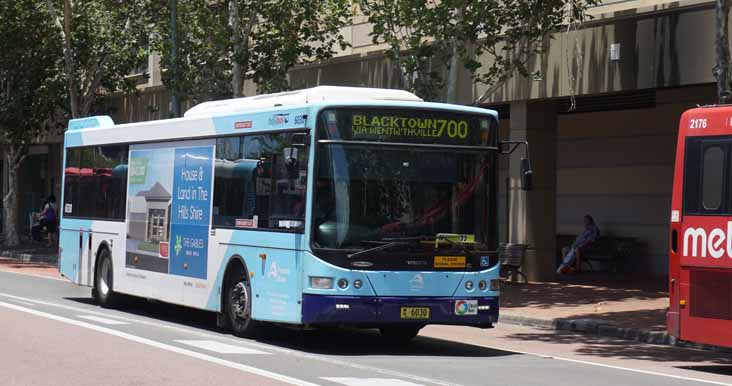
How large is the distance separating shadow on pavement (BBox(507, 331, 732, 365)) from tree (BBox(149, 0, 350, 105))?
42.8 feet

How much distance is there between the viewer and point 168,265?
19016 millimetres

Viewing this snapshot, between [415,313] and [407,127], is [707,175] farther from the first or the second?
[415,313]

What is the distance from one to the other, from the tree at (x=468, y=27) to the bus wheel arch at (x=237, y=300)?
9457 millimetres

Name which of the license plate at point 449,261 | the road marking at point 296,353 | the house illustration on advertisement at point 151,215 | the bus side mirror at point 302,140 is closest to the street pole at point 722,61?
the license plate at point 449,261

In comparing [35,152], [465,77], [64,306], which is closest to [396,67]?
[465,77]

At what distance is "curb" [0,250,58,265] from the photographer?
38.9 metres

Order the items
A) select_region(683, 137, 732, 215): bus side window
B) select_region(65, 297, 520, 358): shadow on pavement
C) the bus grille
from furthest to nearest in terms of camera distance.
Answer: select_region(65, 297, 520, 358): shadow on pavement, select_region(683, 137, 732, 215): bus side window, the bus grille

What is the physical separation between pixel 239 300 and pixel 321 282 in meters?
2.22

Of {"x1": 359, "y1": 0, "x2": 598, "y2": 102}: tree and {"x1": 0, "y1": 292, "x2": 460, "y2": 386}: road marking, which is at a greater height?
{"x1": 359, "y1": 0, "x2": 598, "y2": 102}: tree

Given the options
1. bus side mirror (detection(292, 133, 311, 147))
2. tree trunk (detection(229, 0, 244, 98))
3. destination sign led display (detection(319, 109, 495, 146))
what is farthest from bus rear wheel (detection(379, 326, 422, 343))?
tree trunk (detection(229, 0, 244, 98))

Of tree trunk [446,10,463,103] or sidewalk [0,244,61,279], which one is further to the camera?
sidewalk [0,244,61,279]

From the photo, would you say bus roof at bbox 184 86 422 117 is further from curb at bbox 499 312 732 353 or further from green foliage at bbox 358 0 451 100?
green foliage at bbox 358 0 451 100

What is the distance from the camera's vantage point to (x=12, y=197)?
1788 inches

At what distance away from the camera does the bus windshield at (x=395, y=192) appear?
1511cm
